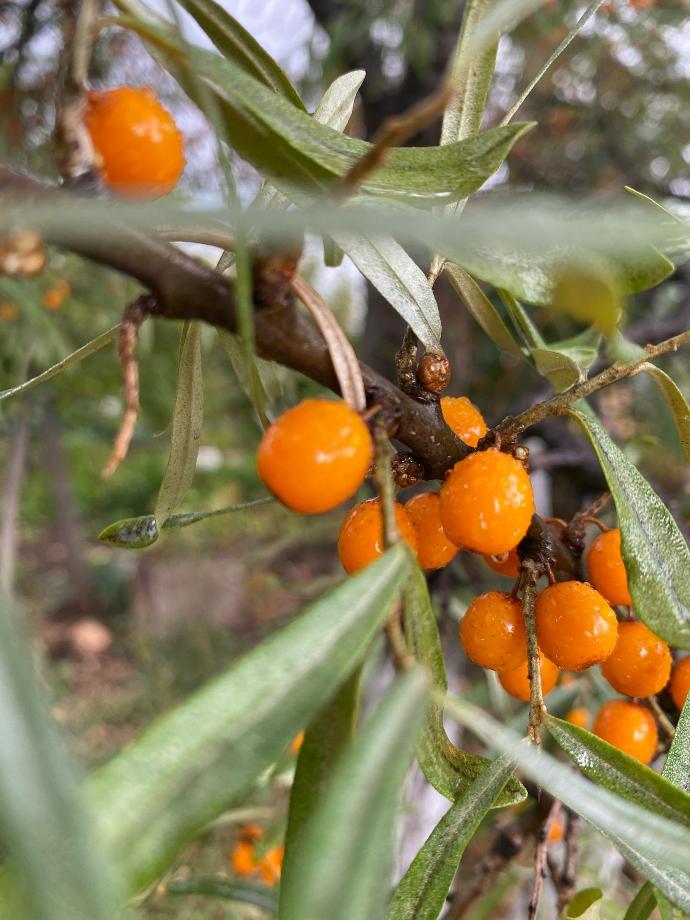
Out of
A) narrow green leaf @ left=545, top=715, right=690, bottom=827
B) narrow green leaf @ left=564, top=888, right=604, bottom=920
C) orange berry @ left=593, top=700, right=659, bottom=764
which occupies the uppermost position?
narrow green leaf @ left=545, top=715, right=690, bottom=827

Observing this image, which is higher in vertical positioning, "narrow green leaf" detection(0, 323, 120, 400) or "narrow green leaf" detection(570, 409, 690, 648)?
"narrow green leaf" detection(0, 323, 120, 400)

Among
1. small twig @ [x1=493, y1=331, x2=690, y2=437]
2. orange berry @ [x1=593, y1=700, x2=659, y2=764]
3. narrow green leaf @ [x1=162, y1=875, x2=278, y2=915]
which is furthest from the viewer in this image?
narrow green leaf @ [x1=162, y1=875, x2=278, y2=915]

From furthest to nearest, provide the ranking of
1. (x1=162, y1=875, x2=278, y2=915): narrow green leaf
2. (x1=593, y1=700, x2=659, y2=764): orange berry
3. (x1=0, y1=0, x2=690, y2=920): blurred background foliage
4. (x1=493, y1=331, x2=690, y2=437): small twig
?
(x1=0, y1=0, x2=690, y2=920): blurred background foliage, (x1=162, y1=875, x2=278, y2=915): narrow green leaf, (x1=593, y1=700, x2=659, y2=764): orange berry, (x1=493, y1=331, x2=690, y2=437): small twig

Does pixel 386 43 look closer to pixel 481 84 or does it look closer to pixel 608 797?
pixel 481 84

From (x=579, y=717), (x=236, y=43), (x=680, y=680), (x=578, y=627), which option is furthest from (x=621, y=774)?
(x=579, y=717)

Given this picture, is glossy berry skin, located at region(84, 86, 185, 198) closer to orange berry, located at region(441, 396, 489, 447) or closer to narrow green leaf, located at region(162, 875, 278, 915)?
orange berry, located at region(441, 396, 489, 447)

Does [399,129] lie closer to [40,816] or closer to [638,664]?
[40,816]

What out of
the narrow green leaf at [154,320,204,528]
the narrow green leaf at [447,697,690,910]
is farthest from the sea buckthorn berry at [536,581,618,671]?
the narrow green leaf at [154,320,204,528]
